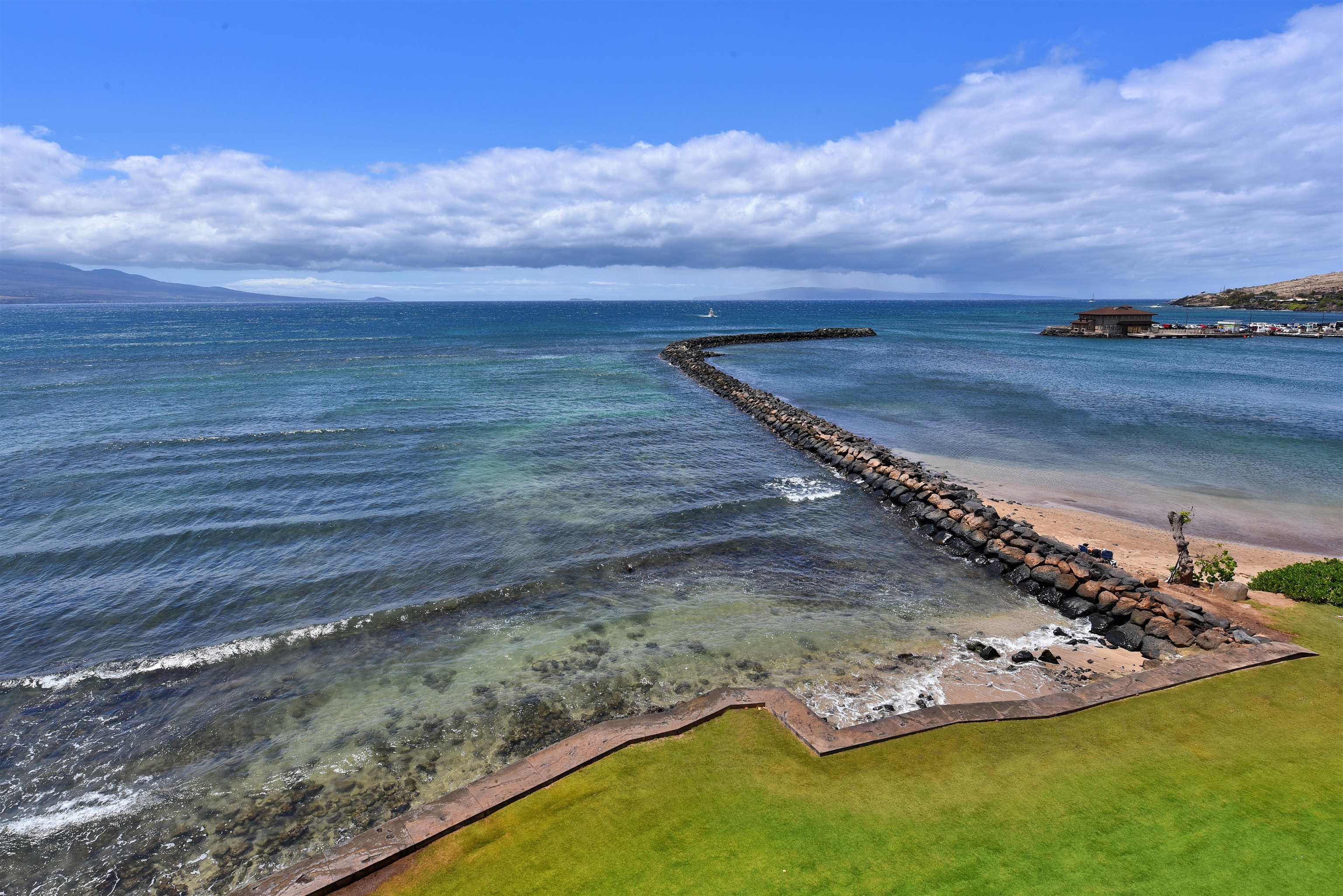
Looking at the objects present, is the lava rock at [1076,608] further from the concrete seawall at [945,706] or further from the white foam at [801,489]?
the white foam at [801,489]

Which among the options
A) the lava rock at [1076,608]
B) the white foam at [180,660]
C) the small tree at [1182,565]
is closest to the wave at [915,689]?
the lava rock at [1076,608]

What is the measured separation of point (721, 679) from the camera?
1158 cm

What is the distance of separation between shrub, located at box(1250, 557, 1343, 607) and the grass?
5.27 meters

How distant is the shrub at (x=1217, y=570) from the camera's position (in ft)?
46.9

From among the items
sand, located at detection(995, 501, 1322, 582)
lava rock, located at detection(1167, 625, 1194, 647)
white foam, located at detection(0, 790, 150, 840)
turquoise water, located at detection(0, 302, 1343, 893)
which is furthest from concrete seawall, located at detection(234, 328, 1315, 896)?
white foam, located at detection(0, 790, 150, 840)

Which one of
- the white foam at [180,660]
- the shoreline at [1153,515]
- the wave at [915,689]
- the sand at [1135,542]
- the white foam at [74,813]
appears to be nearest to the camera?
the white foam at [74,813]

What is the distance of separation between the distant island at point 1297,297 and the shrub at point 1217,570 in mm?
192599

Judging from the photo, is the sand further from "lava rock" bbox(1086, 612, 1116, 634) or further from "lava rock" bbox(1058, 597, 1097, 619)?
"lava rock" bbox(1086, 612, 1116, 634)

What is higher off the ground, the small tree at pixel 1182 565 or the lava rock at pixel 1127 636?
the small tree at pixel 1182 565

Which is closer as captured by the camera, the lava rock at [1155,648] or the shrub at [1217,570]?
the lava rock at [1155,648]

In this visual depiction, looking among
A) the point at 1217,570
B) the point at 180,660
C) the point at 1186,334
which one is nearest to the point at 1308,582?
the point at 1217,570

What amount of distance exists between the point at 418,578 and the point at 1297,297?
802ft

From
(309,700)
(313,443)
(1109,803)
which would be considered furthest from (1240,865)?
(313,443)

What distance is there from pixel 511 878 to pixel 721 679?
570cm
